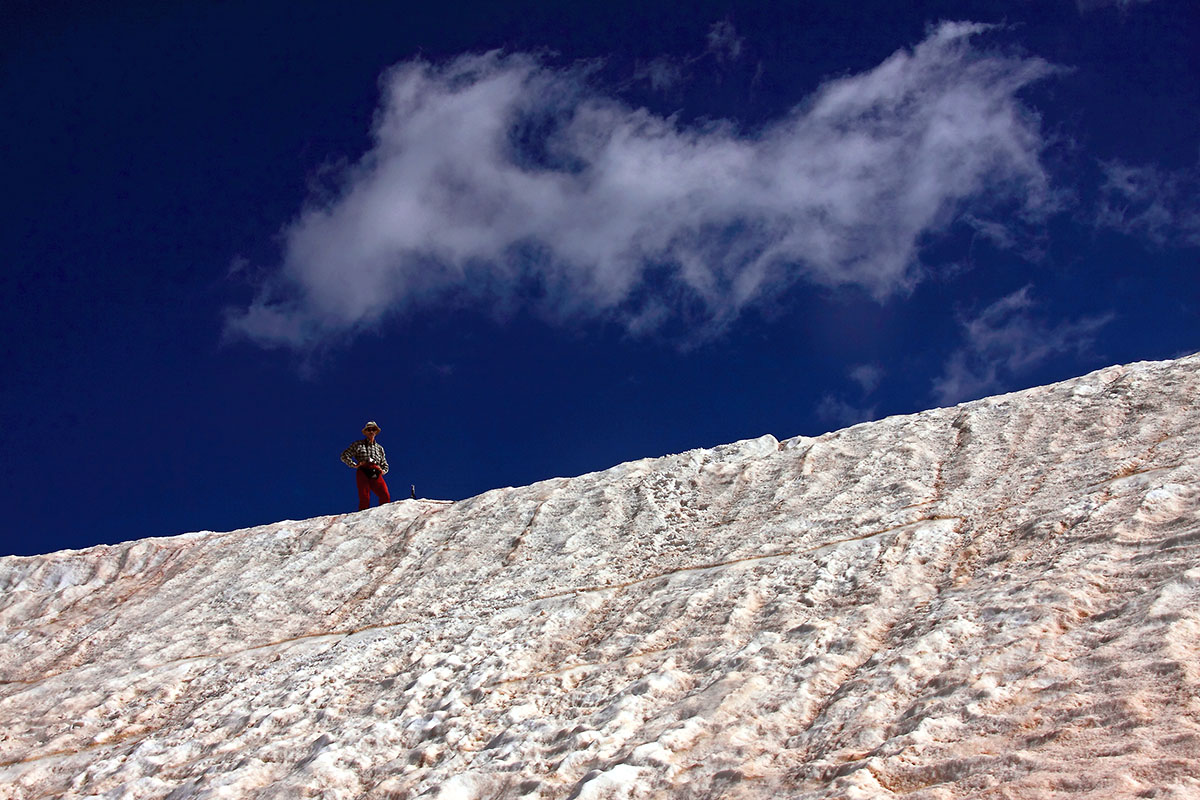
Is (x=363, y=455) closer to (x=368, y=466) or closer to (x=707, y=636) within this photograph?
(x=368, y=466)

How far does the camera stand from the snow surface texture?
16.0 ft

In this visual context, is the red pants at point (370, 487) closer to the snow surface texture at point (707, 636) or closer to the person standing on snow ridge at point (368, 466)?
the person standing on snow ridge at point (368, 466)

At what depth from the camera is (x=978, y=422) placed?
10.8 metres

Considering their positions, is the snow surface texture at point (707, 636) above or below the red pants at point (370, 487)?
below

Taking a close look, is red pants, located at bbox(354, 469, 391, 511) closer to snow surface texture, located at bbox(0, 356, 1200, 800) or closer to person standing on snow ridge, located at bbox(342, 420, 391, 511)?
person standing on snow ridge, located at bbox(342, 420, 391, 511)

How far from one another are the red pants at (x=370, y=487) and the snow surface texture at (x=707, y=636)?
193 cm

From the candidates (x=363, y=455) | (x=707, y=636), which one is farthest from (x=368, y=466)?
(x=707, y=636)

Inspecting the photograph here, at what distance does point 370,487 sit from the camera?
50.5 feet

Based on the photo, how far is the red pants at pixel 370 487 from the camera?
1521 cm

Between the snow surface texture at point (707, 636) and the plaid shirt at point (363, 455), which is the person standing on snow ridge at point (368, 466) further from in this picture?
the snow surface texture at point (707, 636)

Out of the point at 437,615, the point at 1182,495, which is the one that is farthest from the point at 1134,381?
the point at 437,615

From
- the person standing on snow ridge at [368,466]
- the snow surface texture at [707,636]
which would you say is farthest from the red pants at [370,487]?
the snow surface texture at [707,636]

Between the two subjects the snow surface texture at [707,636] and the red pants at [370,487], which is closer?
the snow surface texture at [707,636]

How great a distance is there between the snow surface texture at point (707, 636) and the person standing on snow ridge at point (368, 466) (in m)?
2.00
